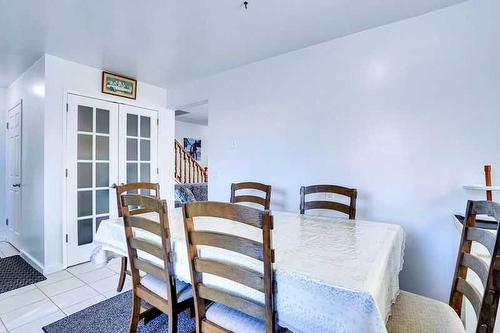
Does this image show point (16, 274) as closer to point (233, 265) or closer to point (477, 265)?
point (233, 265)

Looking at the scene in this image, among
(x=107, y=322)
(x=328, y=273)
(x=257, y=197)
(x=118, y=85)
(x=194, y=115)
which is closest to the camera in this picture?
(x=328, y=273)

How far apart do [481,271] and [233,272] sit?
99cm

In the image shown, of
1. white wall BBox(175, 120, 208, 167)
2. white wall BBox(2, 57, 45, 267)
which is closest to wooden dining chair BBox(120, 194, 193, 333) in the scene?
white wall BBox(2, 57, 45, 267)

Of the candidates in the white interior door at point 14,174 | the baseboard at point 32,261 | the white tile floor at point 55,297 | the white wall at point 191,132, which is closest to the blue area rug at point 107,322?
the white tile floor at point 55,297

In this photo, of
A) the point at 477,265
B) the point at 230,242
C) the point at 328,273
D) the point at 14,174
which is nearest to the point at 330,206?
the point at 477,265

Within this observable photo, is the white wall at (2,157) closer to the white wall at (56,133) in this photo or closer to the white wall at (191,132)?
Result: the white wall at (56,133)

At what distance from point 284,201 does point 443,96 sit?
1607mm

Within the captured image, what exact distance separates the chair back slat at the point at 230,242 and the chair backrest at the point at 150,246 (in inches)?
9.5

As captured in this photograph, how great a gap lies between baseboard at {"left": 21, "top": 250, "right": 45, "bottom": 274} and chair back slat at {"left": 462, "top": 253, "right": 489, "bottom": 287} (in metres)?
3.63

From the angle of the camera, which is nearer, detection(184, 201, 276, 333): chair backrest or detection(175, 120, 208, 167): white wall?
detection(184, 201, 276, 333): chair backrest

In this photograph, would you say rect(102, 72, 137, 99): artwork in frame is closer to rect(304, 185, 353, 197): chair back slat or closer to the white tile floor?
the white tile floor

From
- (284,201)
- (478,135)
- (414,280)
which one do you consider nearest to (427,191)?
(478,135)

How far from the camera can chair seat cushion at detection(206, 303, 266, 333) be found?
109 centimetres

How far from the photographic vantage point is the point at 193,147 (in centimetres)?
731
